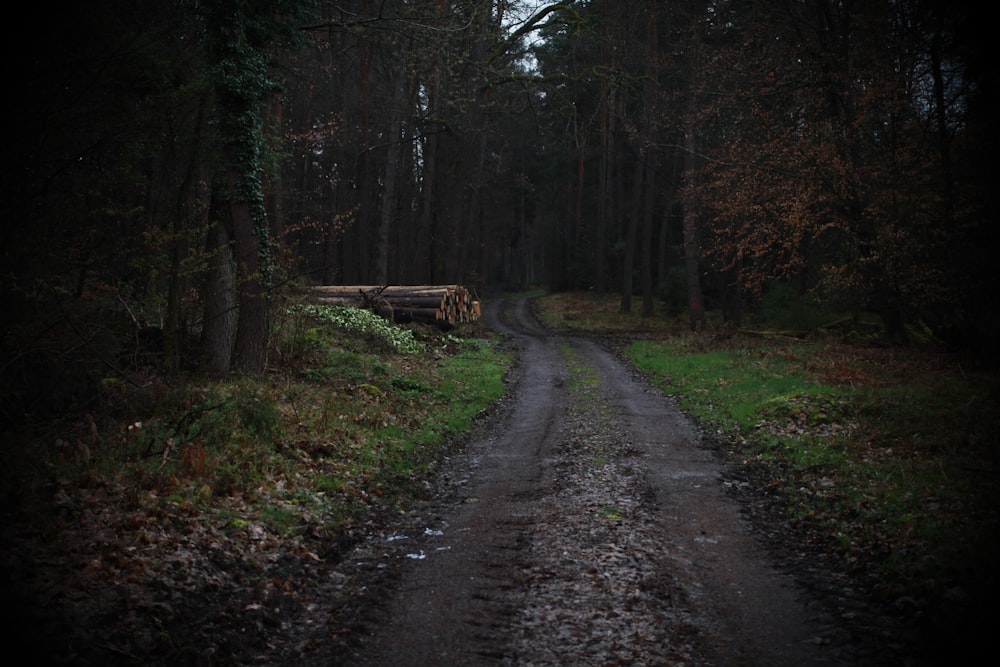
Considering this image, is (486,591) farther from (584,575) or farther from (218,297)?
(218,297)

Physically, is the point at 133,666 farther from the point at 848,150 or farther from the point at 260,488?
the point at 848,150

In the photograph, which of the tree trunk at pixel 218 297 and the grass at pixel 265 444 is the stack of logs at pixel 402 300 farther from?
the tree trunk at pixel 218 297

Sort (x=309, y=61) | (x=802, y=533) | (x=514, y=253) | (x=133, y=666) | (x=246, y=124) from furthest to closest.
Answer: (x=514, y=253), (x=309, y=61), (x=246, y=124), (x=802, y=533), (x=133, y=666)

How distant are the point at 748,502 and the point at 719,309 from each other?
29601 millimetres

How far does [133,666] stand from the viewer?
3.78 metres

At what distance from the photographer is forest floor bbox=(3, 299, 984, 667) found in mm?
4078

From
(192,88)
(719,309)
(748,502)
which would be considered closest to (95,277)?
(192,88)

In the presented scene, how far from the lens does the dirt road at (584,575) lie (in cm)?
421

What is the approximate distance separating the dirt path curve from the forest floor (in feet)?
0.06

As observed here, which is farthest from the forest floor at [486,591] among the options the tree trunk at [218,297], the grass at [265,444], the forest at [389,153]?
the tree trunk at [218,297]

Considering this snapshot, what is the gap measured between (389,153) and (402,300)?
632cm

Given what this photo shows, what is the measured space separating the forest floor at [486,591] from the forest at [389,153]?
8.18ft

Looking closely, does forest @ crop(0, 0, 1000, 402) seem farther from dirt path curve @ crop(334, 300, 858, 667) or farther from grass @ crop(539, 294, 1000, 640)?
dirt path curve @ crop(334, 300, 858, 667)

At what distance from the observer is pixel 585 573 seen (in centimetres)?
528
